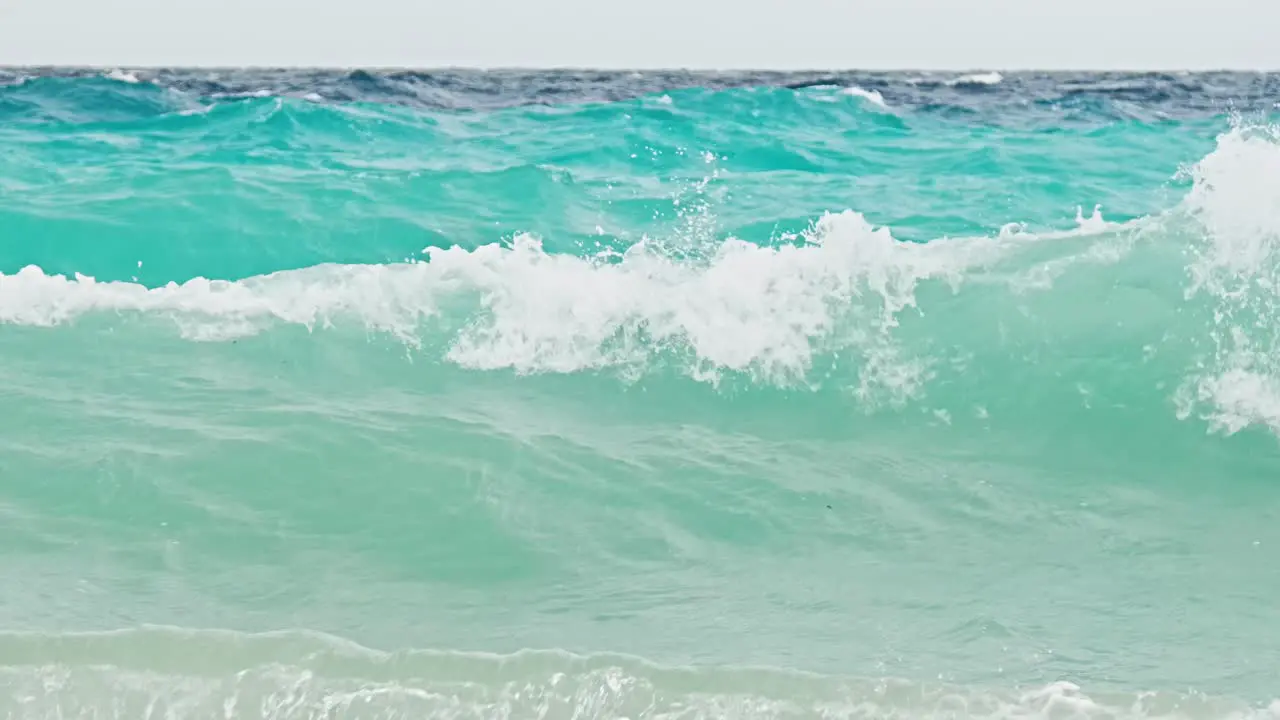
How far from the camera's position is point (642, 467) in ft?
16.4

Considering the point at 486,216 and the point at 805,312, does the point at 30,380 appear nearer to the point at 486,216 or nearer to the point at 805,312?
the point at 805,312

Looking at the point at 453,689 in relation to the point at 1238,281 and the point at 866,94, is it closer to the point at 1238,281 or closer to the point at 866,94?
the point at 1238,281

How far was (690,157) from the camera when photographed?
540 inches

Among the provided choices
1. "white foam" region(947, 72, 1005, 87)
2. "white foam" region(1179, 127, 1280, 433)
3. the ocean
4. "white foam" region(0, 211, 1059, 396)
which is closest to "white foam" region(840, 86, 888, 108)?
"white foam" region(947, 72, 1005, 87)

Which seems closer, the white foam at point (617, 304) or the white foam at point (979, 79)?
the white foam at point (617, 304)

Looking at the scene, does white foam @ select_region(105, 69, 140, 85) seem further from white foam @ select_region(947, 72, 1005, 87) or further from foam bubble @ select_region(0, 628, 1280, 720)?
foam bubble @ select_region(0, 628, 1280, 720)

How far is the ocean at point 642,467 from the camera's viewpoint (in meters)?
3.31

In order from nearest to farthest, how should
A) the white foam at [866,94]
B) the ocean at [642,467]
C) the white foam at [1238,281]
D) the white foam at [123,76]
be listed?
the ocean at [642,467], the white foam at [1238,281], the white foam at [866,94], the white foam at [123,76]

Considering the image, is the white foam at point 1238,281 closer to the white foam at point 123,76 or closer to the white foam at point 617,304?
the white foam at point 617,304

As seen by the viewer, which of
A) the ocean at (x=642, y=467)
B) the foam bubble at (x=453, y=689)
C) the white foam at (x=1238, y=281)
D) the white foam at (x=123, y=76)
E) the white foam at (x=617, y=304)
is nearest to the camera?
the foam bubble at (x=453, y=689)

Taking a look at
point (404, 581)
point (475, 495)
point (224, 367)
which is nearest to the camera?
point (404, 581)

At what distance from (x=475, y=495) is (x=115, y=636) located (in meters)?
1.56

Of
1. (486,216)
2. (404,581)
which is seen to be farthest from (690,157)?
(404,581)

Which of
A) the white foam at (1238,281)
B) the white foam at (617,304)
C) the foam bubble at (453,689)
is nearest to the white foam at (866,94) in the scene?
the white foam at (1238,281)
